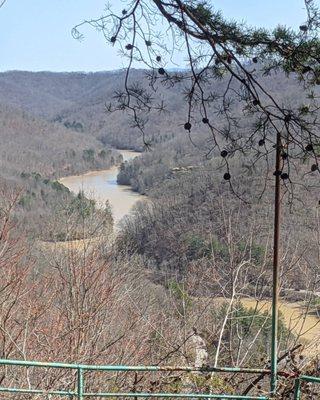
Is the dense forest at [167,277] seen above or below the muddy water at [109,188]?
above

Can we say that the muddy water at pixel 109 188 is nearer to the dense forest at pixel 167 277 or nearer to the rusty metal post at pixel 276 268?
the dense forest at pixel 167 277

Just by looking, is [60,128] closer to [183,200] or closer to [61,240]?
[183,200]

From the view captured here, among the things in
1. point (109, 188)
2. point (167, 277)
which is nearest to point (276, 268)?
point (167, 277)

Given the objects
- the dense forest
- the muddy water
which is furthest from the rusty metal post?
the muddy water

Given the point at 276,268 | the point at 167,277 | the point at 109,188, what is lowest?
the point at 109,188

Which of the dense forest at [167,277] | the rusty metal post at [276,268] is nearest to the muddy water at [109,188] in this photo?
the dense forest at [167,277]

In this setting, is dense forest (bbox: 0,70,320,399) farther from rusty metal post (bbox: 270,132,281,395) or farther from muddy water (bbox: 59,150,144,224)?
muddy water (bbox: 59,150,144,224)

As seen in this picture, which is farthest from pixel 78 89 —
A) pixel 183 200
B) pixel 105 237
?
pixel 105 237

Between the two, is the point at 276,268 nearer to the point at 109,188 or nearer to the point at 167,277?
the point at 167,277

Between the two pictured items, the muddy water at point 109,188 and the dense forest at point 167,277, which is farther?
the muddy water at point 109,188
